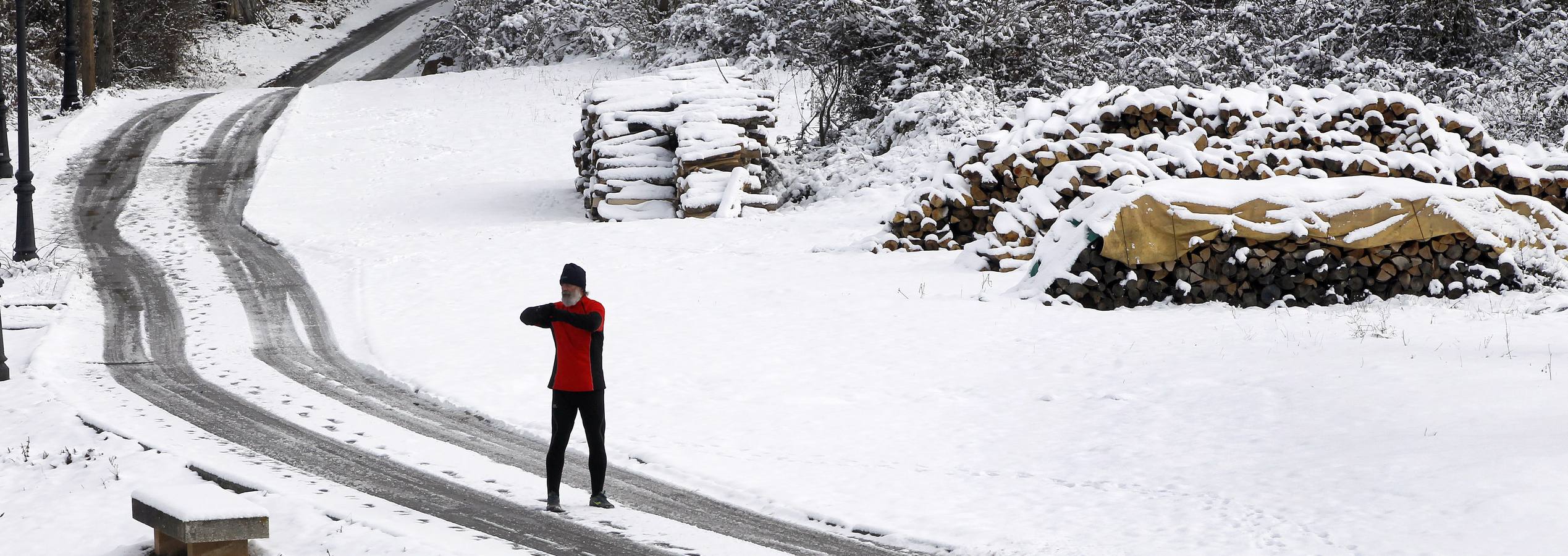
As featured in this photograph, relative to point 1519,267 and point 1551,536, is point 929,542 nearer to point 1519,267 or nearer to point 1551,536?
point 1551,536

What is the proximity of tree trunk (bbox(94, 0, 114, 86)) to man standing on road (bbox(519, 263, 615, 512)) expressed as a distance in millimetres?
30755

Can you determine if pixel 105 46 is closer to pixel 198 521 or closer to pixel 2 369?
pixel 2 369

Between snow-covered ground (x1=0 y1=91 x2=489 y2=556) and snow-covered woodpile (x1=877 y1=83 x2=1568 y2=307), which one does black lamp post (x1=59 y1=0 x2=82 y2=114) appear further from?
snow-covered woodpile (x1=877 y1=83 x2=1568 y2=307)

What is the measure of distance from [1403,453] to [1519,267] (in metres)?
5.97

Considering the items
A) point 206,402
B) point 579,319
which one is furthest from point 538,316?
point 206,402

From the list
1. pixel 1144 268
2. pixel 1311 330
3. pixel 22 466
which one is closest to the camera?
pixel 22 466

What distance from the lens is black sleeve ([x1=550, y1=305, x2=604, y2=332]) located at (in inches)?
270


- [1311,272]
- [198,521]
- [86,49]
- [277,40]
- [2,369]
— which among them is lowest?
[2,369]

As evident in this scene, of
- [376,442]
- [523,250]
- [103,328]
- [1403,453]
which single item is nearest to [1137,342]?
[1403,453]

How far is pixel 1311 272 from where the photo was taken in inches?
471

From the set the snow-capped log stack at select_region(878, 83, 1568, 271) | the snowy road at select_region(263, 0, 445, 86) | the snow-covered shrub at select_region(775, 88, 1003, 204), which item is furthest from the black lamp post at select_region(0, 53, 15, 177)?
the snowy road at select_region(263, 0, 445, 86)

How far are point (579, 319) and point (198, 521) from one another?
2.10 metres

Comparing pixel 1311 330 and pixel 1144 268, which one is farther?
pixel 1144 268

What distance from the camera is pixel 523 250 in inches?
630
